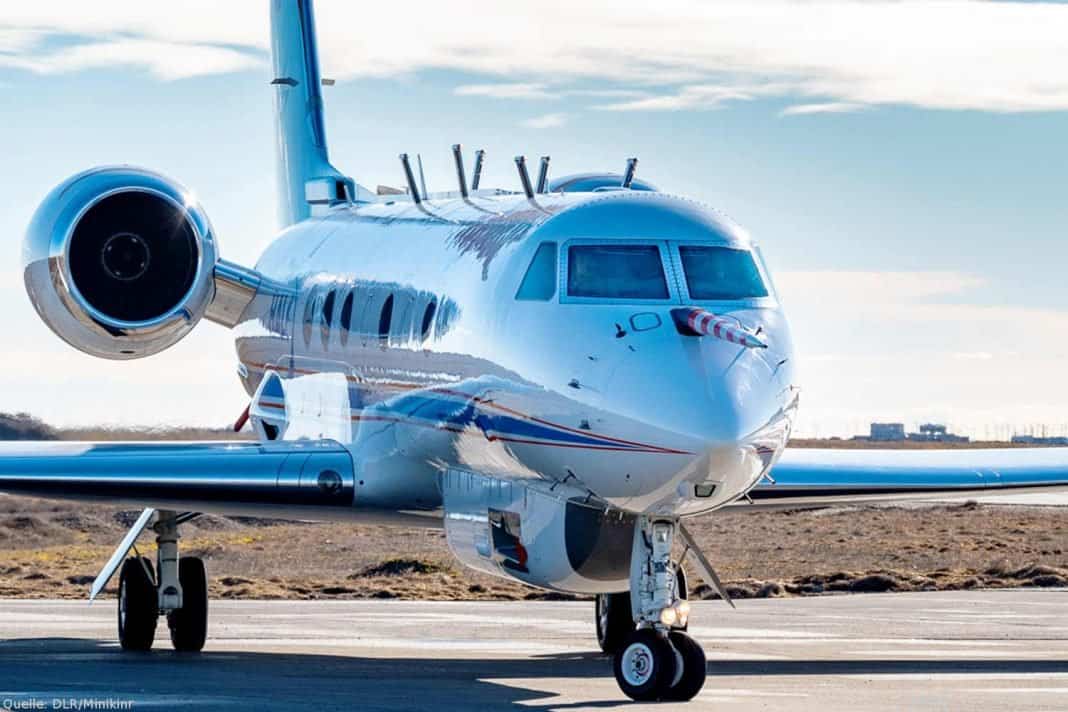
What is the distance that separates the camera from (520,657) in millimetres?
20297

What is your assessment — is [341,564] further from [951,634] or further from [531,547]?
[531,547]

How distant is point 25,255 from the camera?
21953 millimetres

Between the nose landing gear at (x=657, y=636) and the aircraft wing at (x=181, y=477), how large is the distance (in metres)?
4.61

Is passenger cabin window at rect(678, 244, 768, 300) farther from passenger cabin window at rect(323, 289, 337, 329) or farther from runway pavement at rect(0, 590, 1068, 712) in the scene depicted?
passenger cabin window at rect(323, 289, 337, 329)

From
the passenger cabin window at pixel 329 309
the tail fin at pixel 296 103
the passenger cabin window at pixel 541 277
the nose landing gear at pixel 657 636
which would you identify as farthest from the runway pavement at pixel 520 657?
the tail fin at pixel 296 103

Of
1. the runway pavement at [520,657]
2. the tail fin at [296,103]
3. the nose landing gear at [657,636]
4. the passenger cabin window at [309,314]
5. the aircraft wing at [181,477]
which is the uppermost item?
the tail fin at [296,103]

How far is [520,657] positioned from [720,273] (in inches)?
229

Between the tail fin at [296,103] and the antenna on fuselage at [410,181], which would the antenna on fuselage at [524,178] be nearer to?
the antenna on fuselage at [410,181]

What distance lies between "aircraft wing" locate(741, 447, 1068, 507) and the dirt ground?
799mm

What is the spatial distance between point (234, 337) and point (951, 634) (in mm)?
9175

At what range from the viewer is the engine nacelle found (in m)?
21.8

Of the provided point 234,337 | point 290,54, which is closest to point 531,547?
point 234,337

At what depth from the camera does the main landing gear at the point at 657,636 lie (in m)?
14.9

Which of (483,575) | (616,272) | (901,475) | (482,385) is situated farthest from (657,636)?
(483,575)
